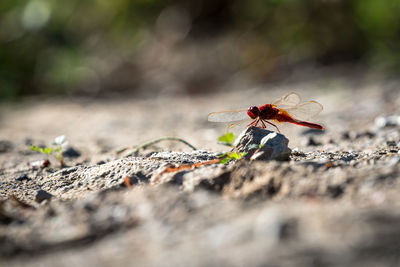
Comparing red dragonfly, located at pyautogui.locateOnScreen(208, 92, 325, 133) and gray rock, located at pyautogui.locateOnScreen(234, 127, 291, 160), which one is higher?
red dragonfly, located at pyautogui.locateOnScreen(208, 92, 325, 133)

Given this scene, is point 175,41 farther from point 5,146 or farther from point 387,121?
point 387,121

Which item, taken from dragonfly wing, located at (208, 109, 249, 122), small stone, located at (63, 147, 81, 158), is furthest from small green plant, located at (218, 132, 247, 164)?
small stone, located at (63, 147, 81, 158)

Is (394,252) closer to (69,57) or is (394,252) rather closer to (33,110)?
(33,110)

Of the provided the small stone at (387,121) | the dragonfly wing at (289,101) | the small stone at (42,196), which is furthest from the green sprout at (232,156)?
the small stone at (387,121)

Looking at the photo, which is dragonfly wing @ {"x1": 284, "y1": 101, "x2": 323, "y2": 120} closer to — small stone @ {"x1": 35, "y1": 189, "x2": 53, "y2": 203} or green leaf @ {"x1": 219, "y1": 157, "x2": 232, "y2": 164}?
green leaf @ {"x1": 219, "y1": 157, "x2": 232, "y2": 164}

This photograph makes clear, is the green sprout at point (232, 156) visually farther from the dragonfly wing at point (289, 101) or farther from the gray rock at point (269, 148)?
the dragonfly wing at point (289, 101)

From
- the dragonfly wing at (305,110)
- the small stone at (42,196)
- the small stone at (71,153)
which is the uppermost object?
the small stone at (71,153)

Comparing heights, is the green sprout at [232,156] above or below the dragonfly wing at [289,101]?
below

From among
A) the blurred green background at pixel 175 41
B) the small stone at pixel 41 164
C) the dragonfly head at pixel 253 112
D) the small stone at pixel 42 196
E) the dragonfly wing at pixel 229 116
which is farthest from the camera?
the blurred green background at pixel 175 41
